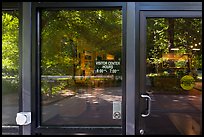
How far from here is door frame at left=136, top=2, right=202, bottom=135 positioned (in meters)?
3.17

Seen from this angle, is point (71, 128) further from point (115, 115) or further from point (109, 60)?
point (109, 60)

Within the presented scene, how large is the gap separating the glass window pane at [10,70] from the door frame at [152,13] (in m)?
1.52

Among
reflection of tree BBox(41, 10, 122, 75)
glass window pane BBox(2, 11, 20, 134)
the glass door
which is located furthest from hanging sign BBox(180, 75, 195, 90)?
glass window pane BBox(2, 11, 20, 134)

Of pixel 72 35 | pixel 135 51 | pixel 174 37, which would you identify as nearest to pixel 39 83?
pixel 72 35

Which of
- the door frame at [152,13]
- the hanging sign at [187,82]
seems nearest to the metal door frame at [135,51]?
the door frame at [152,13]

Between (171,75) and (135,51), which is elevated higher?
(135,51)

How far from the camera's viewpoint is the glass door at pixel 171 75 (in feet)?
10.6

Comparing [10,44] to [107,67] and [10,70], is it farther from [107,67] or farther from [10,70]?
[107,67]

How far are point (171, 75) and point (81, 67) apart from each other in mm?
1089

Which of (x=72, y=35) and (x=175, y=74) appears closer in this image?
(x=175, y=74)

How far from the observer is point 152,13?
3203mm

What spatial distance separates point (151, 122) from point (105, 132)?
0.56 meters

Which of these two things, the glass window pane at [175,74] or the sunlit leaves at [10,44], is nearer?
the glass window pane at [175,74]

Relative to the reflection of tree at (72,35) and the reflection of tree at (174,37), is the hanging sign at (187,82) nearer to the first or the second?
the reflection of tree at (174,37)
